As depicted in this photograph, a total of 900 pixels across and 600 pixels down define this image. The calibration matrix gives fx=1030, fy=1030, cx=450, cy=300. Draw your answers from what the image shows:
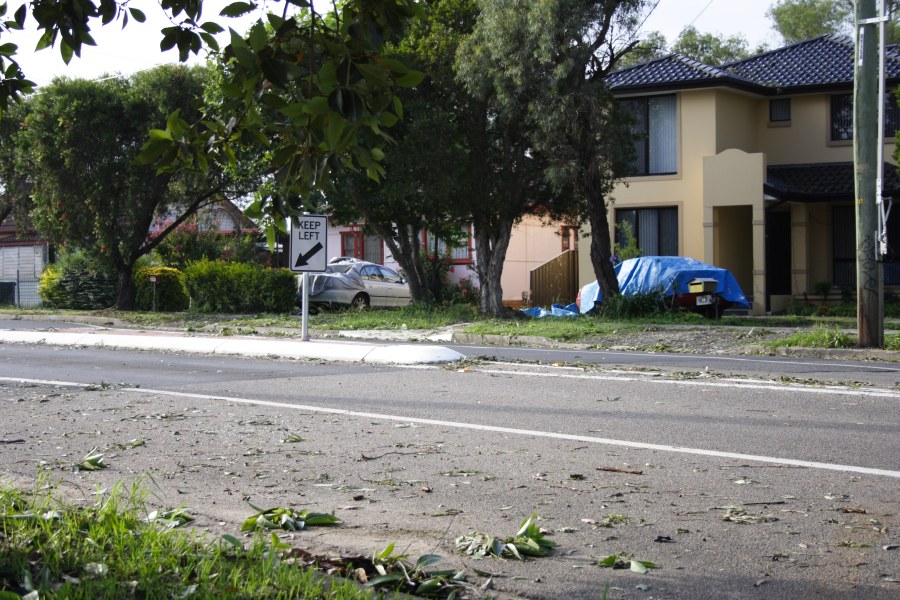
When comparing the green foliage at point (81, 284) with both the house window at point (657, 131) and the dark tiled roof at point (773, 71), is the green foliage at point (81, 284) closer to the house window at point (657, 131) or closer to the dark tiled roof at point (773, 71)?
the house window at point (657, 131)

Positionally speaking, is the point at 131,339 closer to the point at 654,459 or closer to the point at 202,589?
the point at 654,459

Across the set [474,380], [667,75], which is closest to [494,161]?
[667,75]

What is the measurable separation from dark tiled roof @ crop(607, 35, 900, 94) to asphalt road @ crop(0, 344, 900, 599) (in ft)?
56.6

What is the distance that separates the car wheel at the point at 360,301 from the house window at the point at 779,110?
12.3 m

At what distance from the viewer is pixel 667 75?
27344 mm

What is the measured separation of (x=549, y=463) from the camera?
678 cm

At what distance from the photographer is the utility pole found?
15.1m

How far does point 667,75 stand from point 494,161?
24.5 ft

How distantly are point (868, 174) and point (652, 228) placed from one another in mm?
13101

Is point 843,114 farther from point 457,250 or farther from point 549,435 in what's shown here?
point 549,435

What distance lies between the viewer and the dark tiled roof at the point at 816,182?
85.6 ft

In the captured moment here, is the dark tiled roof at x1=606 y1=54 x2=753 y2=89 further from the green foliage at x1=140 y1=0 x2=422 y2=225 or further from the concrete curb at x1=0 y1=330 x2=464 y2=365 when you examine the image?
the green foliage at x1=140 y1=0 x2=422 y2=225

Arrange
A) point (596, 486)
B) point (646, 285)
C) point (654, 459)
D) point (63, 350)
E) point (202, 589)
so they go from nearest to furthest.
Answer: point (202, 589), point (596, 486), point (654, 459), point (63, 350), point (646, 285)

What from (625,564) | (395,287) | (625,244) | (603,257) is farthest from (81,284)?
(625,564)
